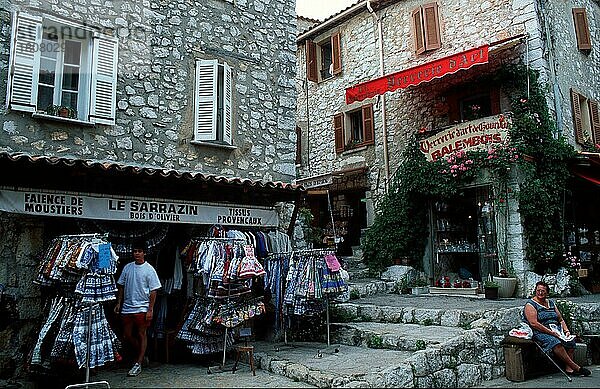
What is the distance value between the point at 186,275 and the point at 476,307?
5.08 m

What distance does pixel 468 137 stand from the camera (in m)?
11.9

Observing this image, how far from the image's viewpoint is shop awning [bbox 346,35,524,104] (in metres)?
11.1

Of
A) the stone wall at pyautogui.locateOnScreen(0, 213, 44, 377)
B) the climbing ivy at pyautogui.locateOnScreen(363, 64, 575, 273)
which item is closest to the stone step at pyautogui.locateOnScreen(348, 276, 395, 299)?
the climbing ivy at pyautogui.locateOnScreen(363, 64, 575, 273)

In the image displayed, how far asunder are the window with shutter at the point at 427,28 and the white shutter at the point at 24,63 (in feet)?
32.8

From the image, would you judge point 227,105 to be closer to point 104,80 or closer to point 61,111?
point 104,80

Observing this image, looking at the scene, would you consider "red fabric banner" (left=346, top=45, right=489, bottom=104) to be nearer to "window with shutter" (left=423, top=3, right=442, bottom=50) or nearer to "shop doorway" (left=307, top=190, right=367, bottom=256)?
"window with shutter" (left=423, top=3, right=442, bottom=50)

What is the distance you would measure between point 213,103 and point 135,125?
4.57 ft

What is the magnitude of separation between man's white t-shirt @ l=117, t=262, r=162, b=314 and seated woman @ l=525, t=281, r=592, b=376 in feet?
16.8

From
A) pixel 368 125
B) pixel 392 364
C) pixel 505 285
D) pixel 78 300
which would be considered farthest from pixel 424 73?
pixel 78 300

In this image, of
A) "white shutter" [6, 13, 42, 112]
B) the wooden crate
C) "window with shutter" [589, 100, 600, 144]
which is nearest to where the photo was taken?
"white shutter" [6, 13, 42, 112]

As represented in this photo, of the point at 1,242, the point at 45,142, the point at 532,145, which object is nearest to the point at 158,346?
the point at 1,242

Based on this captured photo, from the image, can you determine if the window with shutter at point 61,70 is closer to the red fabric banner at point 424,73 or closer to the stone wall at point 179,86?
the stone wall at point 179,86

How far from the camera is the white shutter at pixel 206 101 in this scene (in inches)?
341

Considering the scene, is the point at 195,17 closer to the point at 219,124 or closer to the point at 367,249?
the point at 219,124
